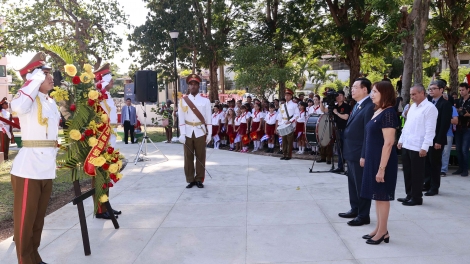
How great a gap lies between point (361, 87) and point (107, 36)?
2115 centimetres

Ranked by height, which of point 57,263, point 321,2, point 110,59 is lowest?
point 57,263

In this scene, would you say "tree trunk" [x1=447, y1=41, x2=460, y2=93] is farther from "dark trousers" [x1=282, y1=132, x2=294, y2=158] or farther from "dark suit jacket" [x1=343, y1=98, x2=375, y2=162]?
"dark suit jacket" [x1=343, y1=98, x2=375, y2=162]

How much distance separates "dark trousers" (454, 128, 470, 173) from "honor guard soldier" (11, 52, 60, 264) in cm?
754

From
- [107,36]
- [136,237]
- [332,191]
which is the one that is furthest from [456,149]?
[107,36]

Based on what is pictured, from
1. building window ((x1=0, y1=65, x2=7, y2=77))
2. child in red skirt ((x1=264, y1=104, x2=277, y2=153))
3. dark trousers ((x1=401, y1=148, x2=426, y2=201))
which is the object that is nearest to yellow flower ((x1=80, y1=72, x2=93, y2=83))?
dark trousers ((x1=401, y1=148, x2=426, y2=201))

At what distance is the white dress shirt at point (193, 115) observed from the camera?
762 centimetres

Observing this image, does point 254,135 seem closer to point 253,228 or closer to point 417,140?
point 417,140

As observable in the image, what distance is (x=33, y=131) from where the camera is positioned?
392 cm

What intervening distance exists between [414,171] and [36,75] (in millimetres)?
5102

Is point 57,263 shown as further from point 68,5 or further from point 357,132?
point 68,5

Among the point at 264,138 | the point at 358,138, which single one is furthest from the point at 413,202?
the point at 264,138

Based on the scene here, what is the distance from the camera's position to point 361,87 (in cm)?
510

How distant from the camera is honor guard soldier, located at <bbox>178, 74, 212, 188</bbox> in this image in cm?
759

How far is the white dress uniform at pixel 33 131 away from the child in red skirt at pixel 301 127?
28.6ft
